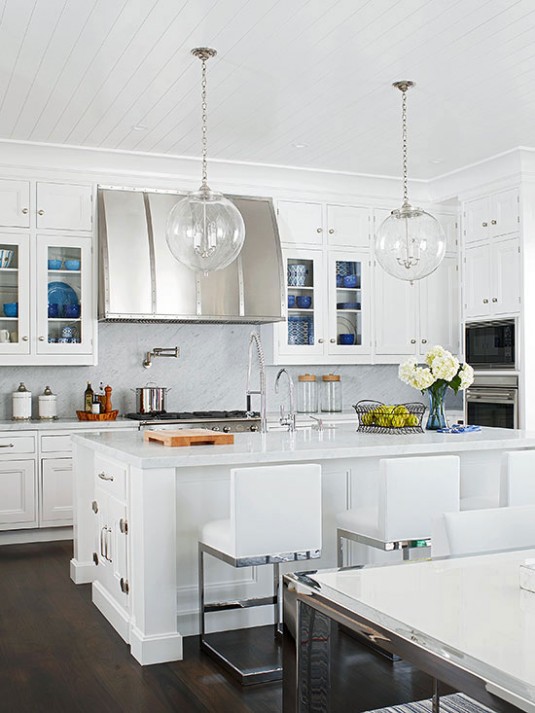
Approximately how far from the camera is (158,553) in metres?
3.37

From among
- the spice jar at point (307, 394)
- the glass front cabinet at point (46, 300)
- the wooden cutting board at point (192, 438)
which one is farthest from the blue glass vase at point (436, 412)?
the glass front cabinet at point (46, 300)

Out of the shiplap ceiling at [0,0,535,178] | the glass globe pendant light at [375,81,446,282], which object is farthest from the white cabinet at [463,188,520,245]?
the glass globe pendant light at [375,81,446,282]

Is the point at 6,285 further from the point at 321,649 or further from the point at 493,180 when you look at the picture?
the point at 321,649

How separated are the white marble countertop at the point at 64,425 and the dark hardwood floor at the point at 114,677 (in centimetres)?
183

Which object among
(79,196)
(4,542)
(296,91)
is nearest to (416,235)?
(296,91)

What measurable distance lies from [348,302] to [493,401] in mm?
1428

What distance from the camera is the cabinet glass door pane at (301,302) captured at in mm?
6703

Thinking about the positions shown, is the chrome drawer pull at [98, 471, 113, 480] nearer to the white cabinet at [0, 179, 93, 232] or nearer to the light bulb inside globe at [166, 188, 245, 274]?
the light bulb inside globe at [166, 188, 245, 274]

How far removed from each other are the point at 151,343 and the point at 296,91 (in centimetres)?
258

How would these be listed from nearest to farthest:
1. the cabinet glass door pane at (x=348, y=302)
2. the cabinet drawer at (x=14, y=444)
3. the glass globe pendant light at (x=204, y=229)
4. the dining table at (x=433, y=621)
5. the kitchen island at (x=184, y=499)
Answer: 1. the dining table at (x=433, y=621)
2. the kitchen island at (x=184, y=499)
3. the glass globe pendant light at (x=204, y=229)
4. the cabinet drawer at (x=14, y=444)
5. the cabinet glass door pane at (x=348, y=302)

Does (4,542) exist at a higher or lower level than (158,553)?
lower

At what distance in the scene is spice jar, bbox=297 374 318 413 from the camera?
22.9 feet

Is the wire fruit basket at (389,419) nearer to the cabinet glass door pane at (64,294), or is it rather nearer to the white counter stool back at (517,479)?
the white counter stool back at (517,479)

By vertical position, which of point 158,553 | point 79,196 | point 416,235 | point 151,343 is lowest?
point 158,553
